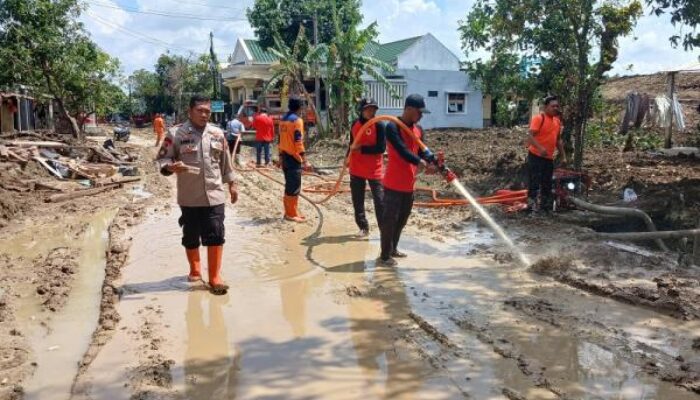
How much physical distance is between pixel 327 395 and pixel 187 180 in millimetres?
2632

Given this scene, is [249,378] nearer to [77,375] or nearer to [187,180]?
[77,375]

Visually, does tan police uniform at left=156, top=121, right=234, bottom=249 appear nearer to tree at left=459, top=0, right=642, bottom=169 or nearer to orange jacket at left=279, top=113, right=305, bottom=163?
orange jacket at left=279, top=113, right=305, bottom=163

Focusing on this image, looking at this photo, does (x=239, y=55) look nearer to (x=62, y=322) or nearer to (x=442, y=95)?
(x=442, y=95)

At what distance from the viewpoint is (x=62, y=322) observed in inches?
193

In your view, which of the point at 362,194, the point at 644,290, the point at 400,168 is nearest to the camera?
the point at 644,290

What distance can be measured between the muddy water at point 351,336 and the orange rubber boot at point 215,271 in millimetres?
121

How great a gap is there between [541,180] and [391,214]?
3462mm

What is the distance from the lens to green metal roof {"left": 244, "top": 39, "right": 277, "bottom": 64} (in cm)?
3690

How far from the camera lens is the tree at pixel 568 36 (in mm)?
10266

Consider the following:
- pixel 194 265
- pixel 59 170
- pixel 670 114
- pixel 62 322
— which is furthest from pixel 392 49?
pixel 62 322

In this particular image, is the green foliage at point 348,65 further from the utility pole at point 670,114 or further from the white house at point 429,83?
the utility pole at point 670,114

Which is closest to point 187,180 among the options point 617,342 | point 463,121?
point 617,342

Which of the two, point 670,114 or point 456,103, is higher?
point 456,103

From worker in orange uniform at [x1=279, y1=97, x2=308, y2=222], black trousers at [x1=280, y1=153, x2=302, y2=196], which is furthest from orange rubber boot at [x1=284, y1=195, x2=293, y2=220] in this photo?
black trousers at [x1=280, y1=153, x2=302, y2=196]
